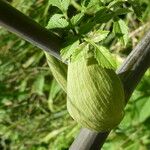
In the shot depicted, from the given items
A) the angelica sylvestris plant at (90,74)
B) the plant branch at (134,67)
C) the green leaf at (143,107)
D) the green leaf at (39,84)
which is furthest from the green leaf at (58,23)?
the green leaf at (39,84)

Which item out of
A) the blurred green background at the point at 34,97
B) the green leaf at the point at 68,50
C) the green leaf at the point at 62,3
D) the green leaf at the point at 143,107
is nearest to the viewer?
the green leaf at the point at 68,50

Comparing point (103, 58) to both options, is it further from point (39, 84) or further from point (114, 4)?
point (39, 84)

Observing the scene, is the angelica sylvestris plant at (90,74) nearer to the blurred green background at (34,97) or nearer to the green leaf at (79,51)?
the green leaf at (79,51)

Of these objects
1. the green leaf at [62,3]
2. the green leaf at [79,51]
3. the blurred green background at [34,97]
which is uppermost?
the green leaf at [62,3]

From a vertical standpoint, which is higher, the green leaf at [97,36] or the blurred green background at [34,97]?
the green leaf at [97,36]

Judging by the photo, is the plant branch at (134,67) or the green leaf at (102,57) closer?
the green leaf at (102,57)

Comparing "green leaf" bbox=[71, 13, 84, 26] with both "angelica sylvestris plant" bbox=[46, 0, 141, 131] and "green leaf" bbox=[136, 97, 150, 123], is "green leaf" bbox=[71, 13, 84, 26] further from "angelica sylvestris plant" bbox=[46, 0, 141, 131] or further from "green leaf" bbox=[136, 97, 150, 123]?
"green leaf" bbox=[136, 97, 150, 123]

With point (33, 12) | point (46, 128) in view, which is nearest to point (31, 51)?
point (33, 12)
